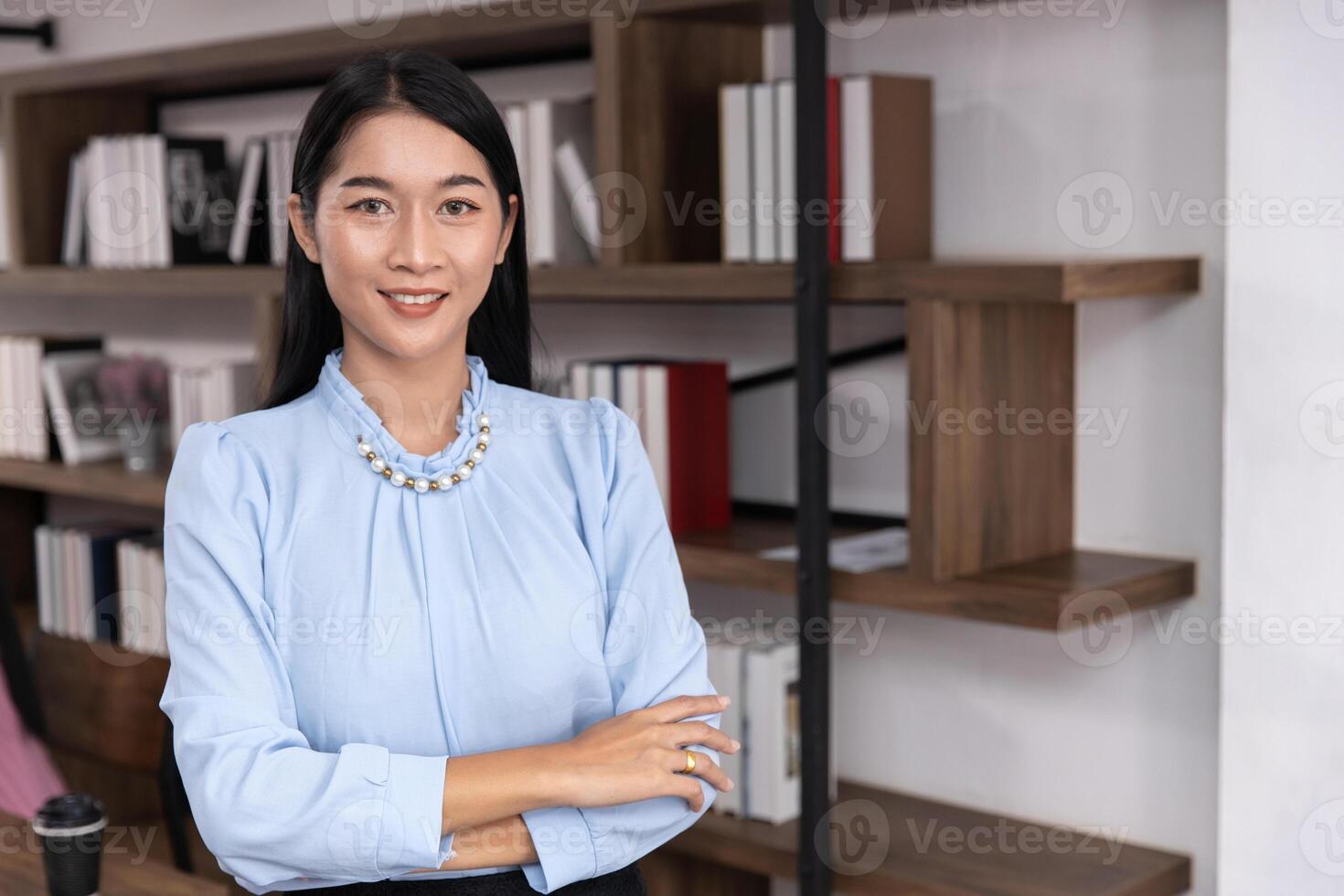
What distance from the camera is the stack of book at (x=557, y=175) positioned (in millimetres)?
2408

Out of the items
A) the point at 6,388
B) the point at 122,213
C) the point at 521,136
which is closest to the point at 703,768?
the point at 521,136

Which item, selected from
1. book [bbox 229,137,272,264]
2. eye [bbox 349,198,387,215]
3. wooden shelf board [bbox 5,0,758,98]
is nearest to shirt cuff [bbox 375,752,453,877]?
eye [bbox 349,198,387,215]

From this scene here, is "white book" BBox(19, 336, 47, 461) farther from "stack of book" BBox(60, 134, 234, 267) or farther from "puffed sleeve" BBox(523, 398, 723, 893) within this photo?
"puffed sleeve" BBox(523, 398, 723, 893)

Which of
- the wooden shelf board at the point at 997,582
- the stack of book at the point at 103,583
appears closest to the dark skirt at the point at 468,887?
the wooden shelf board at the point at 997,582

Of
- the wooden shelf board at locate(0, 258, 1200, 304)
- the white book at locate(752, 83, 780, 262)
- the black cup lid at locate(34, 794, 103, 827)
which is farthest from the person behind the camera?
the white book at locate(752, 83, 780, 262)


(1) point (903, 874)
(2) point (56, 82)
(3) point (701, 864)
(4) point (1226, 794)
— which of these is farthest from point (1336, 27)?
(2) point (56, 82)

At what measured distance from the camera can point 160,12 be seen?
3480 mm

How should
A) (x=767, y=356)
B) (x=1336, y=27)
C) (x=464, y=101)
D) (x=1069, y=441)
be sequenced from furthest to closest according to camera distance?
(x=767, y=356), (x=1069, y=441), (x=1336, y=27), (x=464, y=101)

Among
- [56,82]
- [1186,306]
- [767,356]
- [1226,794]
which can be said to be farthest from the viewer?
[56,82]

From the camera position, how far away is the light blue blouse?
1.16 meters

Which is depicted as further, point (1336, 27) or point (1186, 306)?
point (1186, 306)

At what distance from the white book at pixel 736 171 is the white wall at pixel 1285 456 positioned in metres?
0.67

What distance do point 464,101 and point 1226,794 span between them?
1302 mm

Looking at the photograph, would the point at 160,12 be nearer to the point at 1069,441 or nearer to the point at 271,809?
the point at 1069,441
